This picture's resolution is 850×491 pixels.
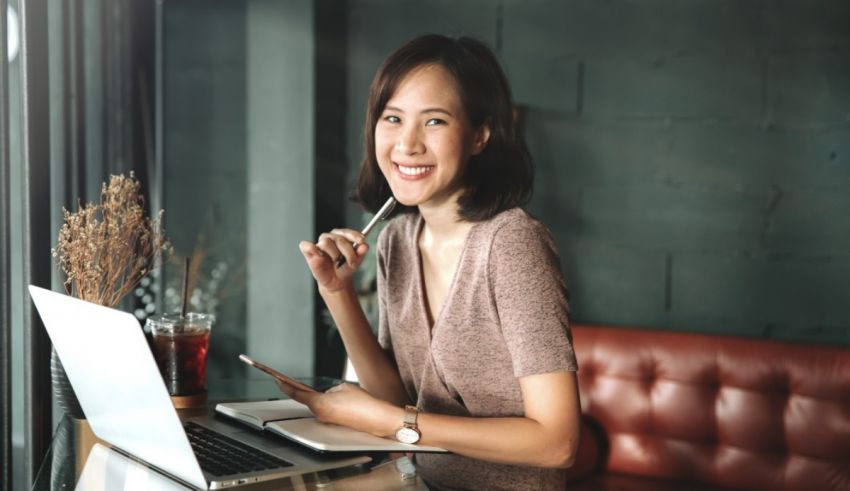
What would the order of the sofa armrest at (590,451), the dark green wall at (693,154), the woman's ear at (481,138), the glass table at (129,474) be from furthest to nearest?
1. the dark green wall at (693,154)
2. the sofa armrest at (590,451)
3. the woman's ear at (481,138)
4. the glass table at (129,474)

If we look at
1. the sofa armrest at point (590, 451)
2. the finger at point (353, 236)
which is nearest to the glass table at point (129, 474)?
the finger at point (353, 236)

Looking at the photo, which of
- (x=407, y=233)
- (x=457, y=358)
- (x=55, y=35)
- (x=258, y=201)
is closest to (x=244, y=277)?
(x=258, y=201)

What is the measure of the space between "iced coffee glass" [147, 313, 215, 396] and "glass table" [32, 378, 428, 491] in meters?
0.16

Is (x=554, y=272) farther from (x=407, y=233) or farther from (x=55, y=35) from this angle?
(x=55, y=35)

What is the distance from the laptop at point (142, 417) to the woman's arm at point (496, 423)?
Result: 79mm

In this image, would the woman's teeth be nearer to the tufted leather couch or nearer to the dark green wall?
the tufted leather couch

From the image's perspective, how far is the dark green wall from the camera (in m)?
2.35

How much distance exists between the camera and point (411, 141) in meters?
1.38

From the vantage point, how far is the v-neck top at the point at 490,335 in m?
1.24

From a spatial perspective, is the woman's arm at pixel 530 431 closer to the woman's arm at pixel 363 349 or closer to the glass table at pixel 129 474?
the glass table at pixel 129 474

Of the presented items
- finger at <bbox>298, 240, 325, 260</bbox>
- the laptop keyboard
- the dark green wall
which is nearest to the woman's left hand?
the laptop keyboard

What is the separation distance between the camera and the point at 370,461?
114 centimetres

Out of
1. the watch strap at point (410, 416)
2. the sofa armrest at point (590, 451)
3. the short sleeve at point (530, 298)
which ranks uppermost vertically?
the short sleeve at point (530, 298)

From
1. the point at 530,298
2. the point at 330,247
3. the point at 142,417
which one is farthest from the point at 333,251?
the point at 142,417
